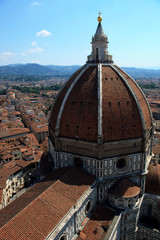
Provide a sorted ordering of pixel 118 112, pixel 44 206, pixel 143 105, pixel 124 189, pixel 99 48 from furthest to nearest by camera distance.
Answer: pixel 99 48 < pixel 143 105 < pixel 118 112 < pixel 124 189 < pixel 44 206

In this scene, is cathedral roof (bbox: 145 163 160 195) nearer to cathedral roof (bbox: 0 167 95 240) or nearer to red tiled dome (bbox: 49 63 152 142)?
red tiled dome (bbox: 49 63 152 142)

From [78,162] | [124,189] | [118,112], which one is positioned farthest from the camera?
[78,162]

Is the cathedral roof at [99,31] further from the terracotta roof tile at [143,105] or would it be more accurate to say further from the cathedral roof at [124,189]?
the cathedral roof at [124,189]

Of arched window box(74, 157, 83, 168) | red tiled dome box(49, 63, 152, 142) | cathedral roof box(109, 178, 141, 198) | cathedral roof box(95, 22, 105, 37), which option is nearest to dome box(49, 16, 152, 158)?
red tiled dome box(49, 63, 152, 142)

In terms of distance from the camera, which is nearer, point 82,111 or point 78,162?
point 82,111

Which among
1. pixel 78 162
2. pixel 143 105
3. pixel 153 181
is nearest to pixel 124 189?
pixel 153 181

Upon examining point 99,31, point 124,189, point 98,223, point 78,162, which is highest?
point 99,31

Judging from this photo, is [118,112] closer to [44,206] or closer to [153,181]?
[153,181]
